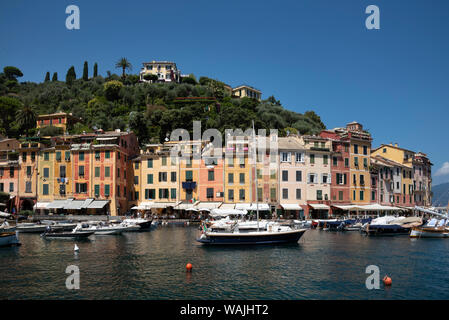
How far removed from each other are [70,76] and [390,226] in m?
127

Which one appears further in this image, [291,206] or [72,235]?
[291,206]

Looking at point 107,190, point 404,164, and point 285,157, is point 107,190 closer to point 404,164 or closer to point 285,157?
point 285,157

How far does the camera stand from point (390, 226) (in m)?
48.5

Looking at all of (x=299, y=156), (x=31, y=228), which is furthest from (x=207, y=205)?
(x=31, y=228)

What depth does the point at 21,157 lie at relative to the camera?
6431cm

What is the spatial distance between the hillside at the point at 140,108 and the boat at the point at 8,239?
147 feet

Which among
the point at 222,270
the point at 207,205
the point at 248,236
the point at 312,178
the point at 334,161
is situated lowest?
the point at 222,270

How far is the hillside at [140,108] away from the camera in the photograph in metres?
86.4

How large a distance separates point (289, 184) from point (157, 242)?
2909cm

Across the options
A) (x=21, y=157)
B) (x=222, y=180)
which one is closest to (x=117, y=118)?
(x=21, y=157)

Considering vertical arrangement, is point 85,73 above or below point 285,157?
above

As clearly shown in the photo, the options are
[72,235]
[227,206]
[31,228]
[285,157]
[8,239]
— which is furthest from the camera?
[285,157]

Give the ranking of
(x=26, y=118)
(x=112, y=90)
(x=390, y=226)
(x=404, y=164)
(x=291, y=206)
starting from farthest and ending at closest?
1. (x=112, y=90)
2. (x=26, y=118)
3. (x=404, y=164)
4. (x=291, y=206)
5. (x=390, y=226)
